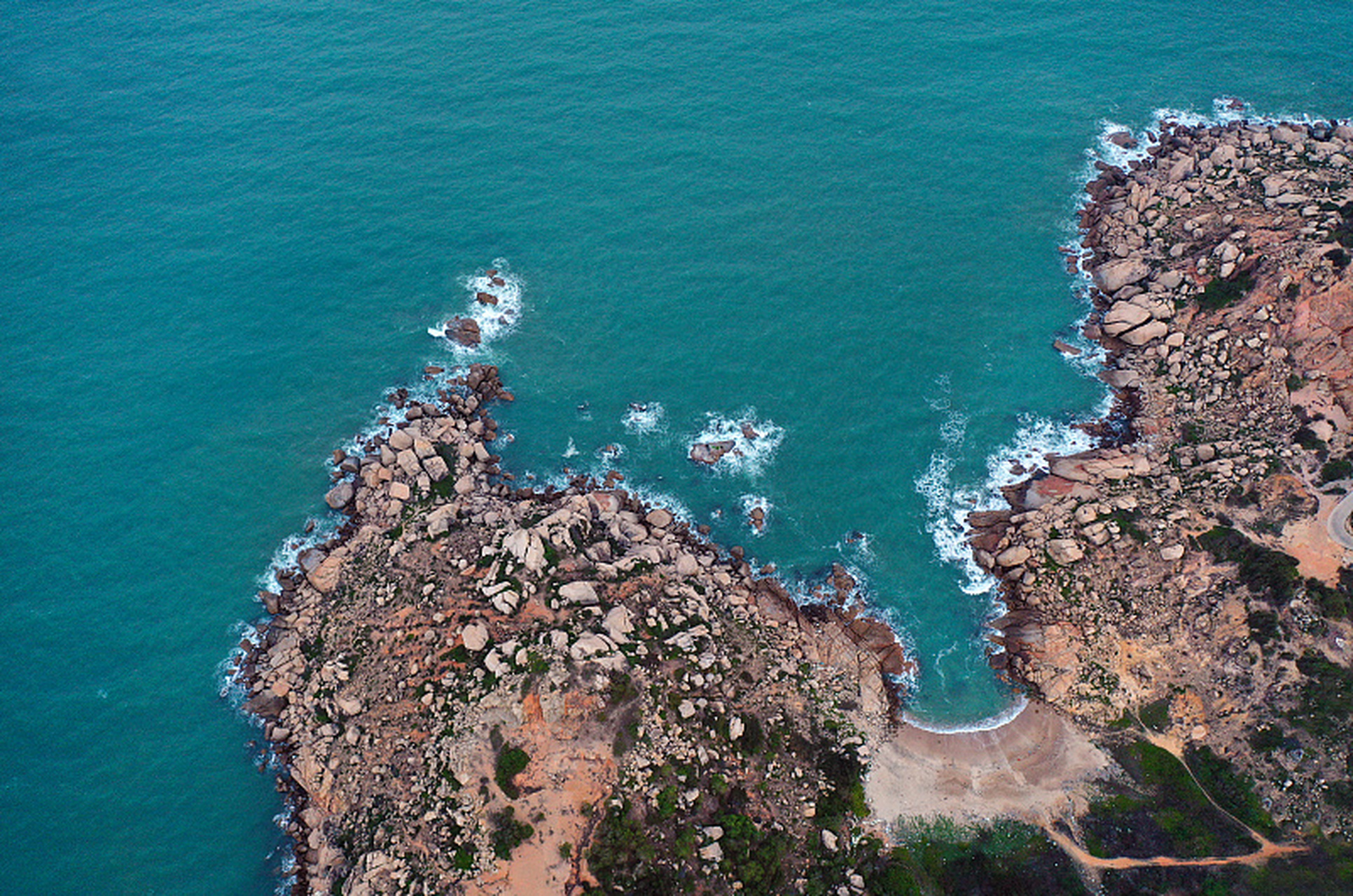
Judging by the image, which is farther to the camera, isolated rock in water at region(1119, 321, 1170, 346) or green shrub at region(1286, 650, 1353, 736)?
isolated rock in water at region(1119, 321, 1170, 346)

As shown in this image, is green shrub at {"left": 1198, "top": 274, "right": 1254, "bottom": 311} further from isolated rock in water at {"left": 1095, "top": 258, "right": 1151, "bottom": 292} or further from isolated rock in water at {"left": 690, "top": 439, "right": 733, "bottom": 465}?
isolated rock in water at {"left": 690, "top": 439, "right": 733, "bottom": 465}

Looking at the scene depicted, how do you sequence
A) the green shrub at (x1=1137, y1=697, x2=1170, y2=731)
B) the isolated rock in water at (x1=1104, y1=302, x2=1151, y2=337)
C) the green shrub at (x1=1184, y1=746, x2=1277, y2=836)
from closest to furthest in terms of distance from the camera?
the green shrub at (x1=1184, y1=746, x2=1277, y2=836) → the green shrub at (x1=1137, y1=697, x2=1170, y2=731) → the isolated rock in water at (x1=1104, y1=302, x2=1151, y2=337)

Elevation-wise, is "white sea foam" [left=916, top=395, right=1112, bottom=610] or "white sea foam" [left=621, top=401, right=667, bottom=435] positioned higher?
"white sea foam" [left=621, top=401, right=667, bottom=435]

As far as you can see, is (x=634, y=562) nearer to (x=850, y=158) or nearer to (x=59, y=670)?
(x=59, y=670)

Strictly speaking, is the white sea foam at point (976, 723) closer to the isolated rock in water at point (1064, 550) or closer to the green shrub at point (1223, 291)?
the isolated rock in water at point (1064, 550)

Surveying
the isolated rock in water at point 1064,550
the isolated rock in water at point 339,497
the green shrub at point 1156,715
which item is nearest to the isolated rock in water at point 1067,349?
the isolated rock in water at point 1064,550

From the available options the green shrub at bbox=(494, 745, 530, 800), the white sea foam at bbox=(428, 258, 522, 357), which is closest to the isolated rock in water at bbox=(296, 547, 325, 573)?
the white sea foam at bbox=(428, 258, 522, 357)
